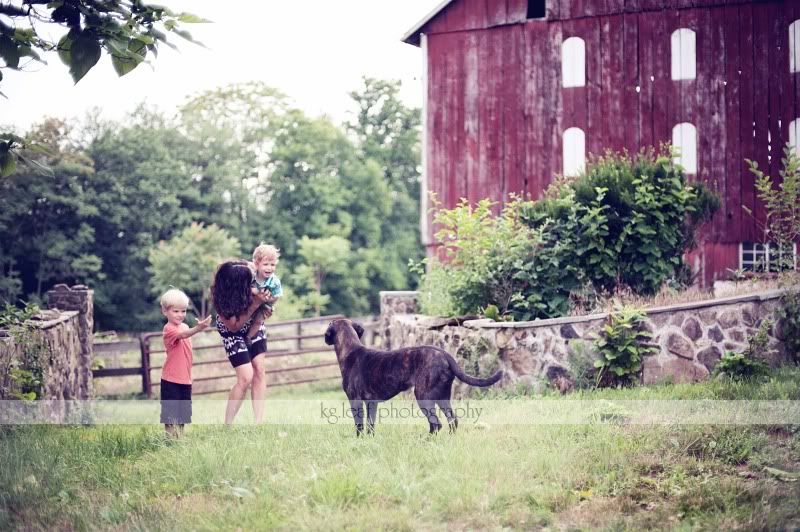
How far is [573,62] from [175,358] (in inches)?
532

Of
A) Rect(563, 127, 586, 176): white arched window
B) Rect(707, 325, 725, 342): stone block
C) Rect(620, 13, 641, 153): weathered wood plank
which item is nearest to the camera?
Rect(707, 325, 725, 342): stone block

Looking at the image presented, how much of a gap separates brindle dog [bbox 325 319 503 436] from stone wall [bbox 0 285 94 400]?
14.0 ft

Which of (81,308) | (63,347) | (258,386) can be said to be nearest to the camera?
(258,386)

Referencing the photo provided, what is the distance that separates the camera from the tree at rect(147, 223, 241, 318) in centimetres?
3162

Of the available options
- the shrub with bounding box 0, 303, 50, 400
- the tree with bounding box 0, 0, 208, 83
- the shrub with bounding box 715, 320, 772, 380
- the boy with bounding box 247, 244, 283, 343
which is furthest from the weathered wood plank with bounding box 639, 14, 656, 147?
the tree with bounding box 0, 0, 208, 83

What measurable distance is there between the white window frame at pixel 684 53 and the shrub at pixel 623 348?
9.78 metres

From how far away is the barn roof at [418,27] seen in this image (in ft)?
59.6

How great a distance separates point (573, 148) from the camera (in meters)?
17.7

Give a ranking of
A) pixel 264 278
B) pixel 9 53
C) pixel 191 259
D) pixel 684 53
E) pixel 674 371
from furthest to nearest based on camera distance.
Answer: pixel 191 259 < pixel 684 53 < pixel 674 371 < pixel 264 278 < pixel 9 53

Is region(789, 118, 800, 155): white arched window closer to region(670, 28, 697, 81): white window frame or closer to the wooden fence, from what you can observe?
region(670, 28, 697, 81): white window frame

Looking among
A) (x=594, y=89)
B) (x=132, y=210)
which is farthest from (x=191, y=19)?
(x=132, y=210)

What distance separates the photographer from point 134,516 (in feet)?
16.7

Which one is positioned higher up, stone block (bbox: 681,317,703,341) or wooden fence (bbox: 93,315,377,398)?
stone block (bbox: 681,317,703,341)

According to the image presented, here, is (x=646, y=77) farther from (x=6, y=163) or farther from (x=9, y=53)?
(x=9, y=53)
